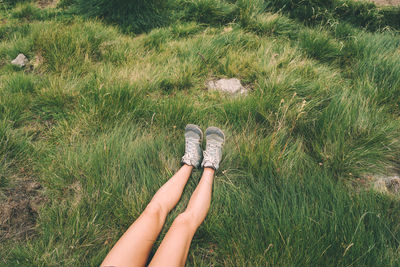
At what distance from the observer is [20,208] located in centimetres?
166

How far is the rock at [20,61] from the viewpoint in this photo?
9.45 ft

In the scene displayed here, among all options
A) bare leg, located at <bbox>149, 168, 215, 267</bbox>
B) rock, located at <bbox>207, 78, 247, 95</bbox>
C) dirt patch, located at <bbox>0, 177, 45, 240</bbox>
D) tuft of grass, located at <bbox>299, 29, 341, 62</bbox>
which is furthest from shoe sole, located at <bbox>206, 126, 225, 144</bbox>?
tuft of grass, located at <bbox>299, 29, 341, 62</bbox>

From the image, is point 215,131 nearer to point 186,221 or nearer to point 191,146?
point 191,146

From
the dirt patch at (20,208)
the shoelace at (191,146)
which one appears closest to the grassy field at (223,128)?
the dirt patch at (20,208)

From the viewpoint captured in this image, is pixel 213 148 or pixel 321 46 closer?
pixel 213 148

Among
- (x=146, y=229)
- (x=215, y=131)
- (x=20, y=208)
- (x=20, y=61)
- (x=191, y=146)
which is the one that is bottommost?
(x=20, y=208)

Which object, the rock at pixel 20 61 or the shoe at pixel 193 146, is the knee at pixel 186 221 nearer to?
the shoe at pixel 193 146

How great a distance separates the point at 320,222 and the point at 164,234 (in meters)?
1.09

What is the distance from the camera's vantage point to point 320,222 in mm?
1371

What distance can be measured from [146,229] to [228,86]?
1926mm

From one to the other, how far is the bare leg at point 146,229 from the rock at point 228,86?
133 centimetres

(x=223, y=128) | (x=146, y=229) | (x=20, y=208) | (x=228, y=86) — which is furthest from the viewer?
(x=228, y=86)

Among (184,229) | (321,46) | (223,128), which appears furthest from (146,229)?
(321,46)

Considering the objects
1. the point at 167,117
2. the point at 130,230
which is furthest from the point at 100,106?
the point at 130,230
